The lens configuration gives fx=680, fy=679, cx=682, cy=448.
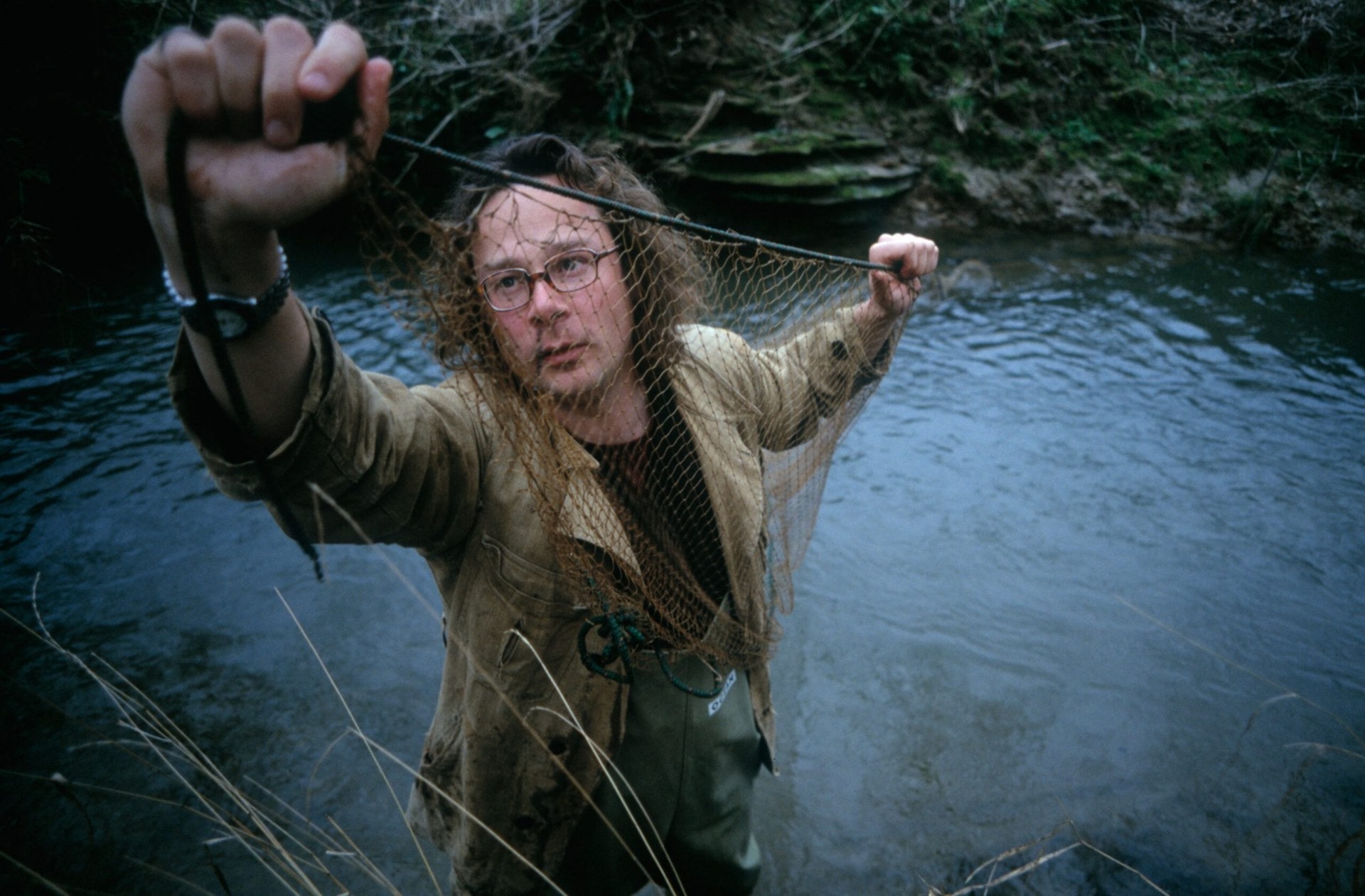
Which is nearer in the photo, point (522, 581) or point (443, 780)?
point (522, 581)

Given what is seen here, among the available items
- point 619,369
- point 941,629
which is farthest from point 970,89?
point 619,369

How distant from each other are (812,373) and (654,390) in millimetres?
576

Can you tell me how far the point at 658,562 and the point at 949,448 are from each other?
13.2ft

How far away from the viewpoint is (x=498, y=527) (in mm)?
1531

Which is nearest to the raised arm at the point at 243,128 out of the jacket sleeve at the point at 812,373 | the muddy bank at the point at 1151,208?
the jacket sleeve at the point at 812,373

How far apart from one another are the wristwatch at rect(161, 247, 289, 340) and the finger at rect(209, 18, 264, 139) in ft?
0.50

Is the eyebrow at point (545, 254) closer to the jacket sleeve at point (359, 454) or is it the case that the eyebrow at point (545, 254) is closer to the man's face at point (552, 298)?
the man's face at point (552, 298)

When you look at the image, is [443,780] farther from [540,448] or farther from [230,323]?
[230,323]

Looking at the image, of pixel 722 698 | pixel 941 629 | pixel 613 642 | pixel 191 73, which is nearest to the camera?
pixel 191 73

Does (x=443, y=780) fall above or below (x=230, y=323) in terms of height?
below

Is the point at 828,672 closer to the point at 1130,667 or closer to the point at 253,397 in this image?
the point at 1130,667

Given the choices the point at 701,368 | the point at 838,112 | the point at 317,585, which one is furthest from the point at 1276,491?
the point at 838,112

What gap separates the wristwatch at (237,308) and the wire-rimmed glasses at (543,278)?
46 cm

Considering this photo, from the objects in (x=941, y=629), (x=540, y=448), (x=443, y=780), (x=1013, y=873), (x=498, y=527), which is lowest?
(x=941, y=629)
